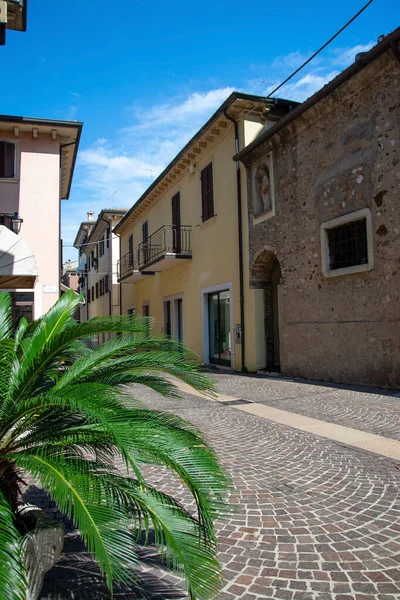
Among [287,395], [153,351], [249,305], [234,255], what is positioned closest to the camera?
[153,351]

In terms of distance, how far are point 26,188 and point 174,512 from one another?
46.7 ft

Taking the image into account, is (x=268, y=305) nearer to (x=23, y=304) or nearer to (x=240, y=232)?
(x=240, y=232)

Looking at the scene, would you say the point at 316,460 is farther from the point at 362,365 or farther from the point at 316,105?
the point at 316,105

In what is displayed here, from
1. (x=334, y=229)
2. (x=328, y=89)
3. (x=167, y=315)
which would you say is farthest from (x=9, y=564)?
(x=167, y=315)

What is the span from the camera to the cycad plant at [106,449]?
1.74 meters

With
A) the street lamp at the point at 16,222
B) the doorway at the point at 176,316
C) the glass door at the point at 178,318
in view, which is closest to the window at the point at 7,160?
the street lamp at the point at 16,222

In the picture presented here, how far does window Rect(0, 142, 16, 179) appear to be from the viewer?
47.1 ft

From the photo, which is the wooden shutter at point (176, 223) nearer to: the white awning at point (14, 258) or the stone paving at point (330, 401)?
the white awning at point (14, 258)

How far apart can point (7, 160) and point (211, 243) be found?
6902mm

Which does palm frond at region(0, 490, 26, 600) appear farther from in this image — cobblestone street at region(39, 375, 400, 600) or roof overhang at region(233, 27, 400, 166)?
roof overhang at region(233, 27, 400, 166)

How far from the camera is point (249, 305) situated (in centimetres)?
1277

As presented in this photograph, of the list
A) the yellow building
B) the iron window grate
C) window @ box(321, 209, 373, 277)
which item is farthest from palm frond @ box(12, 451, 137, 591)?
the yellow building

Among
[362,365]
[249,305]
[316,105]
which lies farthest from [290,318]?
[316,105]

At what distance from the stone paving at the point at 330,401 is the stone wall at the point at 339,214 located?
702 millimetres
